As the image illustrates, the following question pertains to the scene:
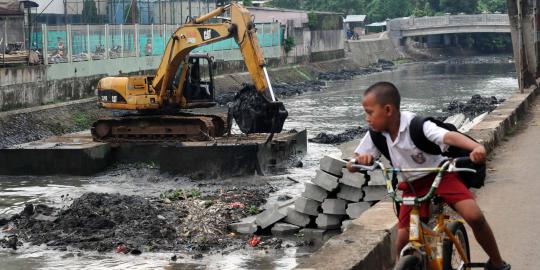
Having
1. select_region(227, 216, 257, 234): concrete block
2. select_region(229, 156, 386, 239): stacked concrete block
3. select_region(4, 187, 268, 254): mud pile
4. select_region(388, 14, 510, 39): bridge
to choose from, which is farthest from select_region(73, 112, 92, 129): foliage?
select_region(388, 14, 510, 39): bridge

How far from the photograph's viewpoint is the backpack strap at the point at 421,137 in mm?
5945

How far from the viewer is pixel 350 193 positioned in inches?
448

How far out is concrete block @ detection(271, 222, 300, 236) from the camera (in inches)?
479

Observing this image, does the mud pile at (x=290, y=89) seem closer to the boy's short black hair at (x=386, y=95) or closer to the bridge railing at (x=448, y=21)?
the bridge railing at (x=448, y=21)

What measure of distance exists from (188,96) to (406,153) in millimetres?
16631

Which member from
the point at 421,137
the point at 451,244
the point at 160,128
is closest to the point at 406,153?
the point at 421,137

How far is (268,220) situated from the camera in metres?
12.6

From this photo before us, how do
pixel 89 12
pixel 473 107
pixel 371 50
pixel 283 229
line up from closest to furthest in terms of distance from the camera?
pixel 283 229 → pixel 473 107 → pixel 89 12 → pixel 371 50

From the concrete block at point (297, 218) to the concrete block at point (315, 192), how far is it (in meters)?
0.42

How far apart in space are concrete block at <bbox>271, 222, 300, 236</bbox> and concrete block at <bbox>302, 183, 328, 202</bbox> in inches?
25.3

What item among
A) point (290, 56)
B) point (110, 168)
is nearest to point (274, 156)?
point (110, 168)

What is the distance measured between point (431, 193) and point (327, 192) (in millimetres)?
5744

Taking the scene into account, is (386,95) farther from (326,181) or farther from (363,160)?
(326,181)

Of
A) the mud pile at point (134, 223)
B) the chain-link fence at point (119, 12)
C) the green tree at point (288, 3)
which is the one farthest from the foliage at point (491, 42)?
the mud pile at point (134, 223)
